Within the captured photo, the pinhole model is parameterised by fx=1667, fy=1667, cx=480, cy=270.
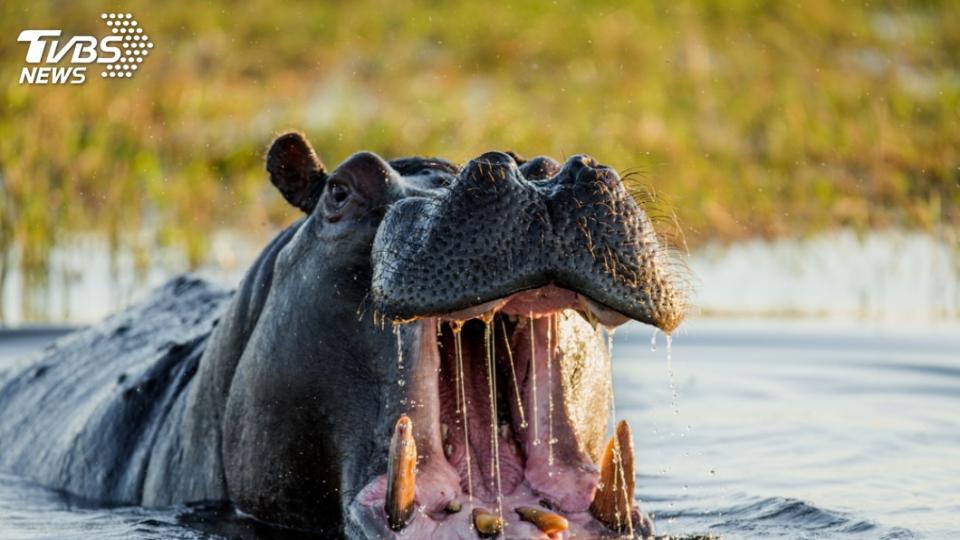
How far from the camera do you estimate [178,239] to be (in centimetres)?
1108

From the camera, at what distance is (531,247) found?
3973mm

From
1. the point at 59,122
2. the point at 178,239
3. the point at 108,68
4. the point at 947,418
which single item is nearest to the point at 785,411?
the point at 947,418

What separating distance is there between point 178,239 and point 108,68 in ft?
9.53

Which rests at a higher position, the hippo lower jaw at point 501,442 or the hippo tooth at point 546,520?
the hippo lower jaw at point 501,442

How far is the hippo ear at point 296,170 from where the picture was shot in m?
5.01

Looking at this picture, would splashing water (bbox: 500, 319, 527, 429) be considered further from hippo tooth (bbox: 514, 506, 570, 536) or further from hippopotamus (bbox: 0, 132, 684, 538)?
hippo tooth (bbox: 514, 506, 570, 536)

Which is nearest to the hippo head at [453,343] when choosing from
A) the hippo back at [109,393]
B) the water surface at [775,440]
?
the water surface at [775,440]

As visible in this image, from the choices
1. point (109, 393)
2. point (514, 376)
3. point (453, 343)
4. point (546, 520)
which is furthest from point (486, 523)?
point (109, 393)

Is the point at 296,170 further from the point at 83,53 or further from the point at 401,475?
the point at 83,53

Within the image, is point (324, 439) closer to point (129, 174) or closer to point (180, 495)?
point (180, 495)

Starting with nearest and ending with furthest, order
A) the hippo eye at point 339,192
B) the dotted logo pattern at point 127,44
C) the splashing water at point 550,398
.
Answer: the splashing water at point 550,398, the hippo eye at point 339,192, the dotted logo pattern at point 127,44

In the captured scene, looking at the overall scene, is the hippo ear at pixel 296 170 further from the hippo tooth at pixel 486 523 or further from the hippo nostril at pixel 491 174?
the hippo tooth at pixel 486 523

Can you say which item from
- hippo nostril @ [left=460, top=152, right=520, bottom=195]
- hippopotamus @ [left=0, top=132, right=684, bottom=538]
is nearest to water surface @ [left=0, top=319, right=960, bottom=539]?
hippopotamus @ [left=0, top=132, right=684, bottom=538]

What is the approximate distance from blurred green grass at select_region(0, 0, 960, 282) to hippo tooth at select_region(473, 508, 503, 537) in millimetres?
5228
